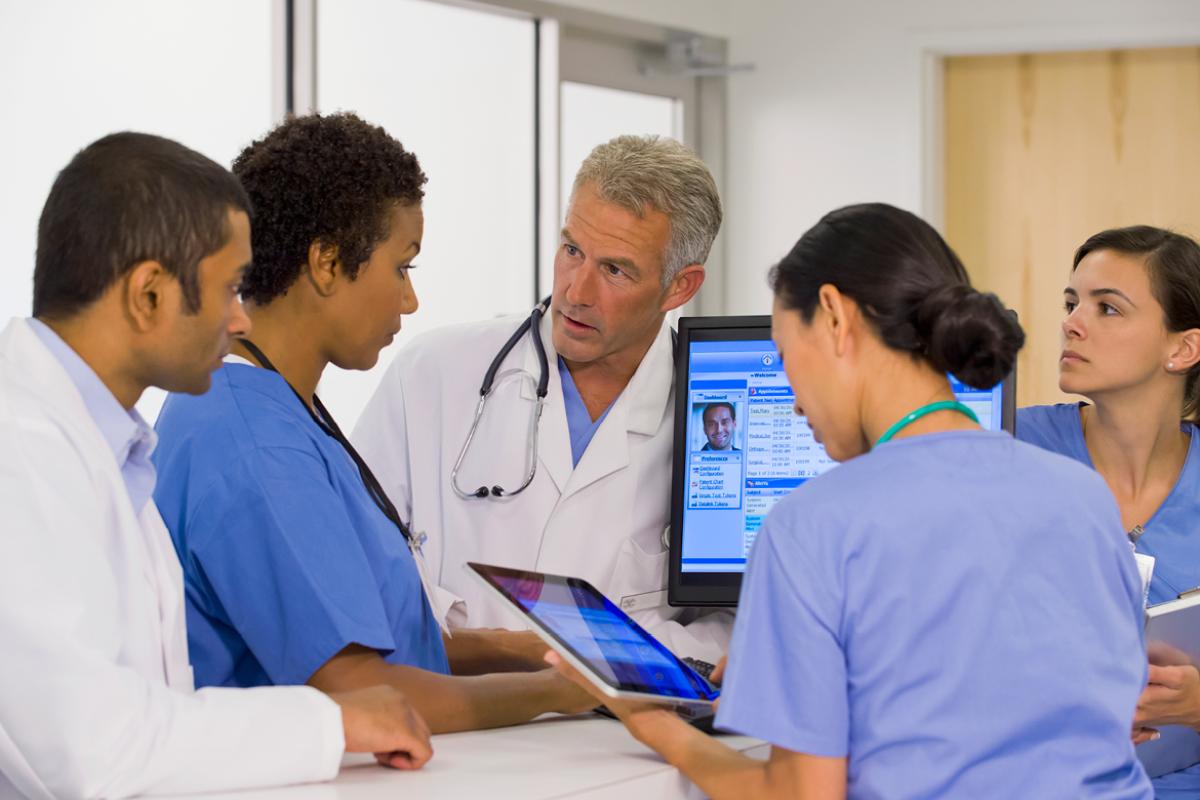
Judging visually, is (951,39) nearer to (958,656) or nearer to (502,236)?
(502,236)

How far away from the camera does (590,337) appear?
1.95 meters

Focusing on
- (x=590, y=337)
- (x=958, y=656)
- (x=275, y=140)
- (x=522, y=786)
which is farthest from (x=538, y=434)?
(x=958, y=656)

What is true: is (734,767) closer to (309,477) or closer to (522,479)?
(309,477)

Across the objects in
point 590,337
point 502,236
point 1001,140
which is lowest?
point 590,337

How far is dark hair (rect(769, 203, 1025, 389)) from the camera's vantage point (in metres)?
1.15

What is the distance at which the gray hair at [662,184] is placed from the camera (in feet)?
6.30

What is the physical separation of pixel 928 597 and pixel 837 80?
3.44 metres

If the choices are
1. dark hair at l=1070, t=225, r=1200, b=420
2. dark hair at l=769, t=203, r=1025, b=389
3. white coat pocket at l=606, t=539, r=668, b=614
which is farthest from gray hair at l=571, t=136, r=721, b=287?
dark hair at l=769, t=203, r=1025, b=389

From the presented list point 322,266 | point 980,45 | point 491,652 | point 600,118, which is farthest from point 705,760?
point 980,45

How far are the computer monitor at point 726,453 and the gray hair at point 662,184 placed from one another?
17 centimetres

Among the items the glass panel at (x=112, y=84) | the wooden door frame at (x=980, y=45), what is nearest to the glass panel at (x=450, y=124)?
the glass panel at (x=112, y=84)

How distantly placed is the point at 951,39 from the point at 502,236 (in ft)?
4.76

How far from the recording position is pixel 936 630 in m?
1.11

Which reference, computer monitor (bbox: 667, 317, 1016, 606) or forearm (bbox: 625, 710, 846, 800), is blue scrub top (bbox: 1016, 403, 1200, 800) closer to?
computer monitor (bbox: 667, 317, 1016, 606)
